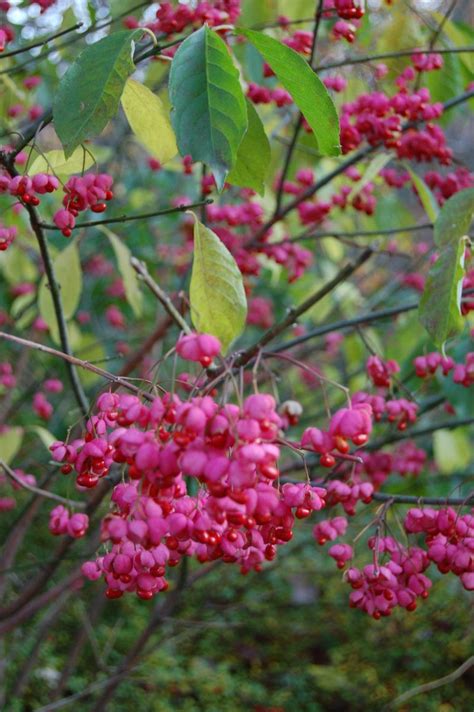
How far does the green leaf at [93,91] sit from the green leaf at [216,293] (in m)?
0.17

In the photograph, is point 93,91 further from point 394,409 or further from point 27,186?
point 394,409

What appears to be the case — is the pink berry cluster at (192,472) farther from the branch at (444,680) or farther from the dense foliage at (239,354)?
the branch at (444,680)

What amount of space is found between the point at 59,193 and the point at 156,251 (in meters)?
1.96

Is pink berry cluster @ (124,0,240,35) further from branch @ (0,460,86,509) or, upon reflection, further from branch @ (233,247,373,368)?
branch @ (0,460,86,509)

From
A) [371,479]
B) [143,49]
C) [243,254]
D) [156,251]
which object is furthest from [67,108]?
[156,251]

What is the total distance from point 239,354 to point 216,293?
0.80ft

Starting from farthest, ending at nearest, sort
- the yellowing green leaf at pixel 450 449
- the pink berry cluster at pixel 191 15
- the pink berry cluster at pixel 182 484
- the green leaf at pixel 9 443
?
the yellowing green leaf at pixel 450 449
the green leaf at pixel 9 443
the pink berry cluster at pixel 191 15
the pink berry cluster at pixel 182 484

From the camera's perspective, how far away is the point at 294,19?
1.88 meters

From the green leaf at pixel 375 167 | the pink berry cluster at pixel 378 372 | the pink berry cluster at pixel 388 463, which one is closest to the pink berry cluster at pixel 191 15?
the green leaf at pixel 375 167

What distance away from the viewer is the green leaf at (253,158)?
1.15m

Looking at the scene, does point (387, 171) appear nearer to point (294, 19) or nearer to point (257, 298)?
point (294, 19)

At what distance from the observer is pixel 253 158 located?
116 centimetres

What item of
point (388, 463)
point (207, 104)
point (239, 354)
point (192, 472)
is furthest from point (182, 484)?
point (388, 463)

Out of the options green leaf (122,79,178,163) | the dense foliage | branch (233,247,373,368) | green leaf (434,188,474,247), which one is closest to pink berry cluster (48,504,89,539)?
the dense foliage
